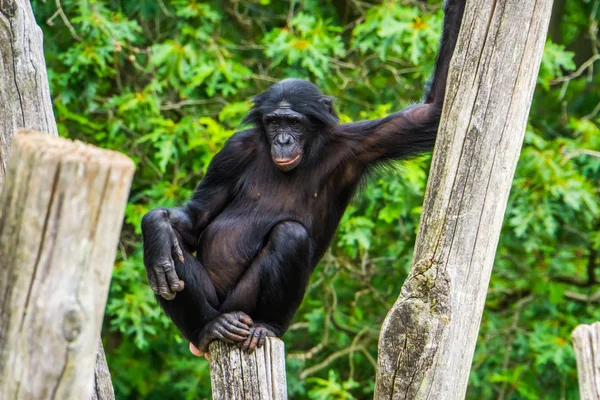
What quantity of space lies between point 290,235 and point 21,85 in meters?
1.73

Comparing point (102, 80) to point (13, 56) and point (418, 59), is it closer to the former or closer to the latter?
point (418, 59)

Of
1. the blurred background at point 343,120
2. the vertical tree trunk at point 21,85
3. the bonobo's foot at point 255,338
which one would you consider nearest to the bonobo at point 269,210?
the bonobo's foot at point 255,338

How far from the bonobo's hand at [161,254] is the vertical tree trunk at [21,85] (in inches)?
25.9

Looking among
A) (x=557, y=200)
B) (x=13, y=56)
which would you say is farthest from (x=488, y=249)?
(x=557, y=200)

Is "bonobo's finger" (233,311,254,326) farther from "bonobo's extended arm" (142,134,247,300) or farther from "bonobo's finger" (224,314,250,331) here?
"bonobo's extended arm" (142,134,247,300)

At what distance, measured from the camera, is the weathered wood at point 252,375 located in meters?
3.85

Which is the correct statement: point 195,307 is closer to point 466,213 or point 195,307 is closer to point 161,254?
point 161,254

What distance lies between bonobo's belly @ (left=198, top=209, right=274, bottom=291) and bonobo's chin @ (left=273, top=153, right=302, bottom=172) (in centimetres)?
33

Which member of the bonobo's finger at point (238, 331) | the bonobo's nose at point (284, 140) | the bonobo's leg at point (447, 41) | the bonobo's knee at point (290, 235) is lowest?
the bonobo's finger at point (238, 331)

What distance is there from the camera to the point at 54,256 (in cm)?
226

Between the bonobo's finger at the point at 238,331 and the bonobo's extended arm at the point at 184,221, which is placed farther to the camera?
the bonobo's extended arm at the point at 184,221

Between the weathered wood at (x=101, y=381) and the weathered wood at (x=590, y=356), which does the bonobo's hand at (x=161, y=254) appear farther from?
the weathered wood at (x=590, y=356)

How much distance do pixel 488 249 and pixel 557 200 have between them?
449 cm

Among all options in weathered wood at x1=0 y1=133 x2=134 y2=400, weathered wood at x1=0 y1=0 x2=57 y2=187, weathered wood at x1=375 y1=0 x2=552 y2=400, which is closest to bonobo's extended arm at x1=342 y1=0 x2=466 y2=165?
weathered wood at x1=375 y1=0 x2=552 y2=400
